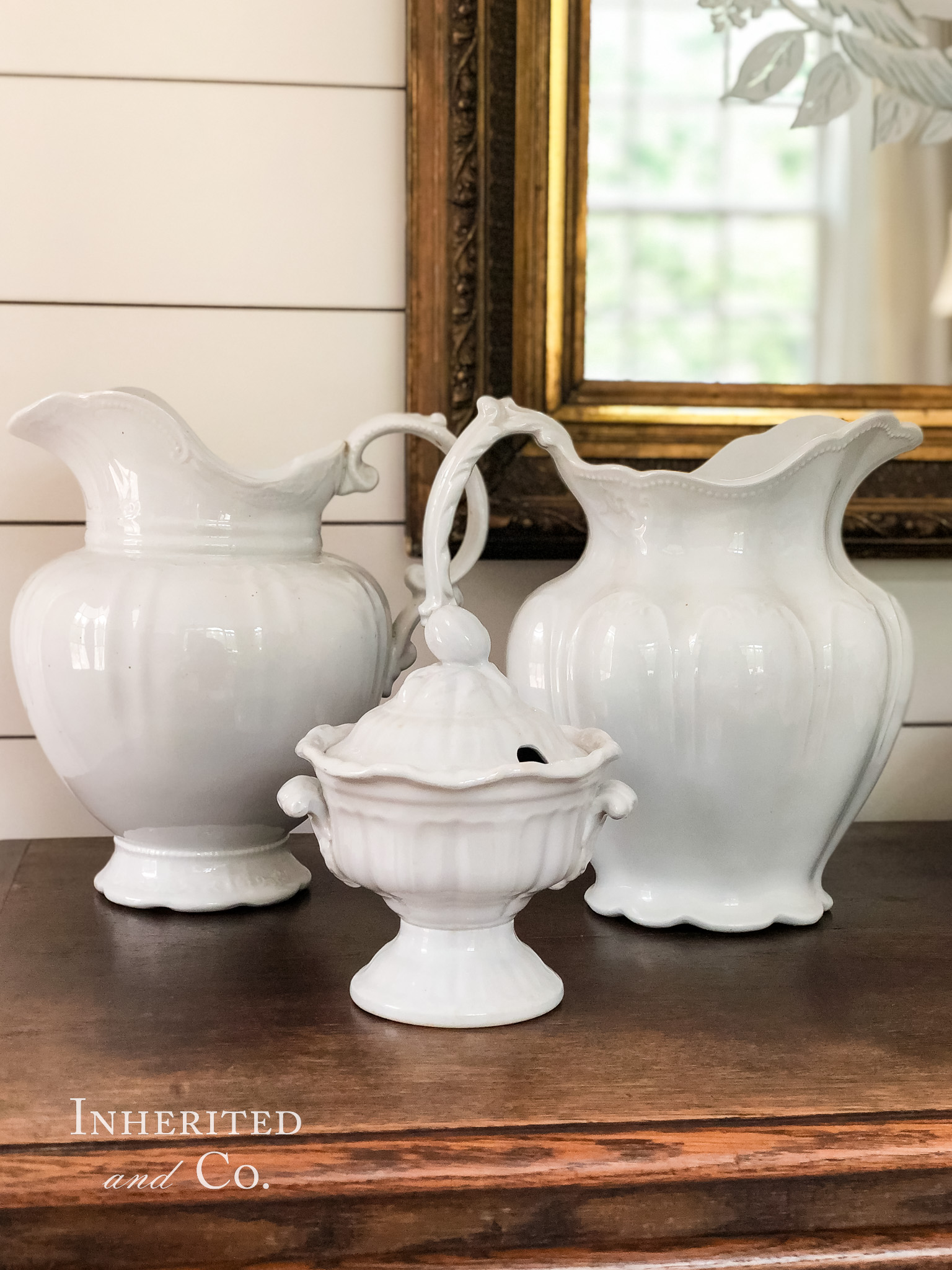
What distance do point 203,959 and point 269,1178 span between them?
9.6 inches

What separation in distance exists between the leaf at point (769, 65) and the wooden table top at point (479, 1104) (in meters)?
0.70

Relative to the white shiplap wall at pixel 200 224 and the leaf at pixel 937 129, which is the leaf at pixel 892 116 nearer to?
the leaf at pixel 937 129

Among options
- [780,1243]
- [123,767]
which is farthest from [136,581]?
[780,1243]

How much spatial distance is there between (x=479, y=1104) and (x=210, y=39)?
2.81 feet

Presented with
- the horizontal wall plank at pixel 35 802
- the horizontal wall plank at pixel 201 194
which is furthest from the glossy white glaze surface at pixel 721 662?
the horizontal wall plank at pixel 35 802

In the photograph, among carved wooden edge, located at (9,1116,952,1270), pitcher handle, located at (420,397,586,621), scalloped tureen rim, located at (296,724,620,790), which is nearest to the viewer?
carved wooden edge, located at (9,1116,952,1270)

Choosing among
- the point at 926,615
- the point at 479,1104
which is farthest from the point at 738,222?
the point at 479,1104

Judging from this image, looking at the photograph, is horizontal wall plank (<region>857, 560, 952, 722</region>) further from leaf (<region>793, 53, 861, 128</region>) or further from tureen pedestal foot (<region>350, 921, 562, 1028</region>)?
tureen pedestal foot (<region>350, 921, 562, 1028</region>)

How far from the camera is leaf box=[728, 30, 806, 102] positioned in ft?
3.22

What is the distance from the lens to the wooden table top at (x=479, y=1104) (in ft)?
1.53

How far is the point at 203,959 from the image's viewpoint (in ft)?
2.29

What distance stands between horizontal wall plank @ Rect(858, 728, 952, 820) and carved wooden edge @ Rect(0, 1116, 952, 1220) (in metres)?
0.62

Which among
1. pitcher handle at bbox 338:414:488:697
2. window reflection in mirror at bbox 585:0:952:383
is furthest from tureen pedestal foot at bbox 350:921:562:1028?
window reflection in mirror at bbox 585:0:952:383

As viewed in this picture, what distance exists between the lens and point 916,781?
3.58 feet
